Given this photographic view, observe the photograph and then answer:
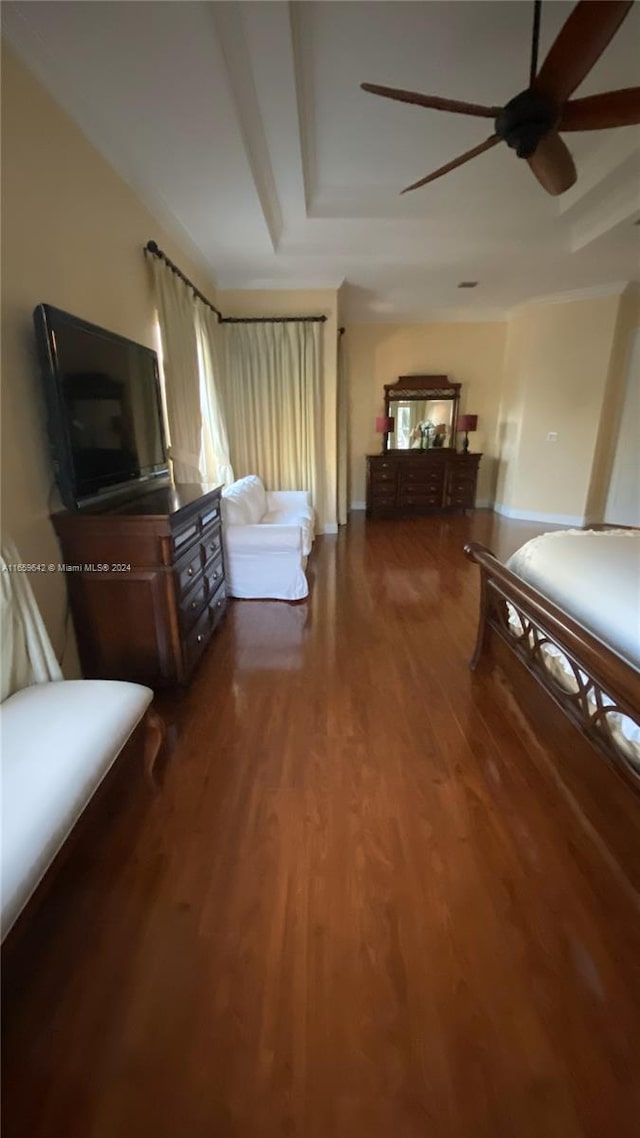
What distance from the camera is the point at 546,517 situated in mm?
5918

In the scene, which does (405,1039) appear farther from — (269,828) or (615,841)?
(615,841)

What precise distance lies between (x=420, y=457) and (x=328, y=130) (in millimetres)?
4026

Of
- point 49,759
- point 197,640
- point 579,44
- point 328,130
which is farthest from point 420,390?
point 49,759

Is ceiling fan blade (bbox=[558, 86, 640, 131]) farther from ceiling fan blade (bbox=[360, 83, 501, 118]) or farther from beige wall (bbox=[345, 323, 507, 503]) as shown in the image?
beige wall (bbox=[345, 323, 507, 503])

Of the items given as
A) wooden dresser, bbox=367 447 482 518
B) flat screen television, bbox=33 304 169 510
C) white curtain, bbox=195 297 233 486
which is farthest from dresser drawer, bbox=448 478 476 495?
flat screen television, bbox=33 304 169 510

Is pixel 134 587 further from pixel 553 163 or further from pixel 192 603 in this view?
pixel 553 163

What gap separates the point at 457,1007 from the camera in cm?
107

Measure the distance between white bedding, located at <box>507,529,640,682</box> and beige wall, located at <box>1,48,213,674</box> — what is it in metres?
2.08

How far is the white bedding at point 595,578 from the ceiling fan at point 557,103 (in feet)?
5.14

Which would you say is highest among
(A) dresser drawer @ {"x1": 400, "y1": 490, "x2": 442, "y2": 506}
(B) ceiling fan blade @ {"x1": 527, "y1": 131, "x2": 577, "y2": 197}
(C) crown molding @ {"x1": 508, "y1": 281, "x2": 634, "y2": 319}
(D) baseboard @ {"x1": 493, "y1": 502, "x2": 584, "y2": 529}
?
(C) crown molding @ {"x1": 508, "y1": 281, "x2": 634, "y2": 319}

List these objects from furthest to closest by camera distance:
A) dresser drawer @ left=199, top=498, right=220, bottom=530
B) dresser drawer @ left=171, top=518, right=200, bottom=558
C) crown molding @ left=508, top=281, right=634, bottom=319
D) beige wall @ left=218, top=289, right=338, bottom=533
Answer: crown molding @ left=508, top=281, right=634, bottom=319, beige wall @ left=218, top=289, right=338, bottom=533, dresser drawer @ left=199, top=498, right=220, bottom=530, dresser drawer @ left=171, top=518, right=200, bottom=558

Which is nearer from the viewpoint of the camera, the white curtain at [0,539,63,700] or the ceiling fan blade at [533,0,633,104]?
the ceiling fan blade at [533,0,633,104]

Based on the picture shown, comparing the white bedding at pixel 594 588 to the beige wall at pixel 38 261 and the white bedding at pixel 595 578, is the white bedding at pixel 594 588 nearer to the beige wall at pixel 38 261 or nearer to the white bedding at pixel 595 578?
the white bedding at pixel 595 578

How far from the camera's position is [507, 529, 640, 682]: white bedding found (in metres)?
1.46
